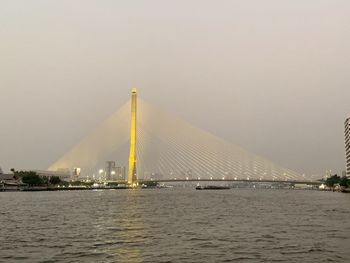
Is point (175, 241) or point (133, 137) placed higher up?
point (133, 137)

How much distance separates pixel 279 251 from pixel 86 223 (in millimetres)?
14019

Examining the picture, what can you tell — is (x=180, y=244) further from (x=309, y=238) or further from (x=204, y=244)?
(x=309, y=238)

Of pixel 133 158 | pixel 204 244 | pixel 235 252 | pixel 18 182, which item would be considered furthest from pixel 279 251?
pixel 18 182

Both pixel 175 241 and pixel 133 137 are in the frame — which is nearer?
pixel 175 241

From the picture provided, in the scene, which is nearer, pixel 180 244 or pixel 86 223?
pixel 180 244

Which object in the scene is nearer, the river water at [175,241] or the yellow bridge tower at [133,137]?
Answer: the river water at [175,241]

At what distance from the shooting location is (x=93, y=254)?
54.7 feet

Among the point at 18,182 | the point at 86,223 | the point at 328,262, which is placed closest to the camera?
the point at 328,262

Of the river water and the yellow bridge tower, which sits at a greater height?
the yellow bridge tower

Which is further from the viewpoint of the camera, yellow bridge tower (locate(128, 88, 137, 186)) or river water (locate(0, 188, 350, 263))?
yellow bridge tower (locate(128, 88, 137, 186))

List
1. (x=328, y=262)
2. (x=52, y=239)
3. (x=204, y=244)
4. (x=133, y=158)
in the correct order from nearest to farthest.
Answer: (x=328, y=262) → (x=204, y=244) → (x=52, y=239) → (x=133, y=158)

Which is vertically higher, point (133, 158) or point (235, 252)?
point (133, 158)

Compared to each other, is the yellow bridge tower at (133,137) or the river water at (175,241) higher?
the yellow bridge tower at (133,137)

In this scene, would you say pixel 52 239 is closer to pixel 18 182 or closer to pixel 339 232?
pixel 339 232
